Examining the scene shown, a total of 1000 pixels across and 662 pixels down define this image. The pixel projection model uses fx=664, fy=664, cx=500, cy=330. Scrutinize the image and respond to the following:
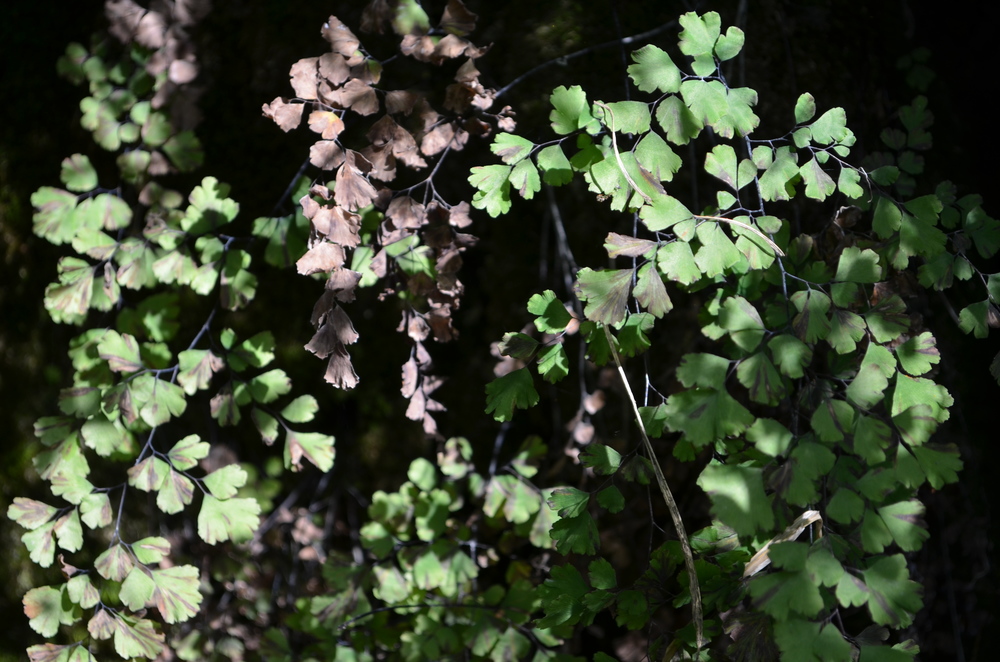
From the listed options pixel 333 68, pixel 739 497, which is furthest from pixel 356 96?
pixel 739 497

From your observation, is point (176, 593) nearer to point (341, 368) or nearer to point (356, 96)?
A: point (341, 368)

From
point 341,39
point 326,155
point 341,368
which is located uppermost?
point 341,39

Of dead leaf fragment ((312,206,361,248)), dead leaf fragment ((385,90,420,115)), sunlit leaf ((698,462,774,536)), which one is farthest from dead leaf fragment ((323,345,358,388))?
sunlit leaf ((698,462,774,536))

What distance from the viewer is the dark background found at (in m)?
1.27

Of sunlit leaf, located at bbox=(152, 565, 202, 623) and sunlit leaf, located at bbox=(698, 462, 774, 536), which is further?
sunlit leaf, located at bbox=(152, 565, 202, 623)

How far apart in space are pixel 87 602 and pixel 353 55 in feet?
3.13

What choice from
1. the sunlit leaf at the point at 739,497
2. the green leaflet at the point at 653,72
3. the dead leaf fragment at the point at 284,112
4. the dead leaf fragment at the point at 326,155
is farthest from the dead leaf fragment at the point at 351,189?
the sunlit leaf at the point at 739,497

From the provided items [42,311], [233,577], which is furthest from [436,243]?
[42,311]

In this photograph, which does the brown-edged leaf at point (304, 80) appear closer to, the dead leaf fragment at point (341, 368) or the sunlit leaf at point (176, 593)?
the dead leaf fragment at point (341, 368)

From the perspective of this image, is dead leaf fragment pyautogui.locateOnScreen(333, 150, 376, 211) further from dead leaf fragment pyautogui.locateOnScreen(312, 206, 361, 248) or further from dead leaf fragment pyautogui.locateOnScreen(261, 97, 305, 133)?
dead leaf fragment pyautogui.locateOnScreen(261, 97, 305, 133)

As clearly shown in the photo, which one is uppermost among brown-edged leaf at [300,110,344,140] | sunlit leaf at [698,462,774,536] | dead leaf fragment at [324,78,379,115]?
dead leaf fragment at [324,78,379,115]

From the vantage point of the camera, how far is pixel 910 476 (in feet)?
2.42

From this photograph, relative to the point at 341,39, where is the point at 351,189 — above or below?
below

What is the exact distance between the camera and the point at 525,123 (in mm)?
1262
